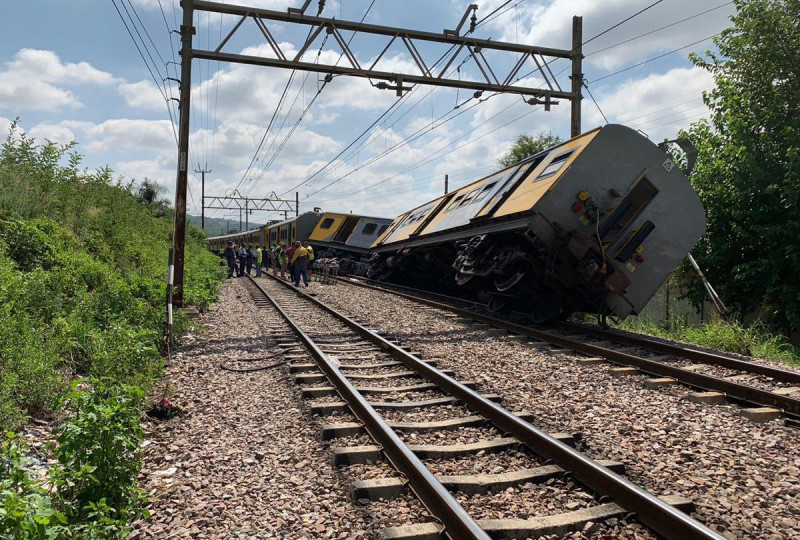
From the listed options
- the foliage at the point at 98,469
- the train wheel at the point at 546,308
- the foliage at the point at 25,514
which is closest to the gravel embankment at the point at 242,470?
the foliage at the point at 98,469

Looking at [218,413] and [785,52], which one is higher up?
[785,52]

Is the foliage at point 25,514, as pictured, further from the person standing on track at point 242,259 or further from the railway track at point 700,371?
the person standing on track at point 242,259

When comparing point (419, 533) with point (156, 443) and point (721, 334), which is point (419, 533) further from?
point (721, 334)

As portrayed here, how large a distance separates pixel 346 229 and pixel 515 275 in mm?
19287

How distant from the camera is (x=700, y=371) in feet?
20.8

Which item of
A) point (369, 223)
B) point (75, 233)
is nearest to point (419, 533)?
point (75, 233)

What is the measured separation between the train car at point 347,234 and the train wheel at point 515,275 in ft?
59.5

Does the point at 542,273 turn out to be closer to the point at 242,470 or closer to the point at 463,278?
the point at 463,278

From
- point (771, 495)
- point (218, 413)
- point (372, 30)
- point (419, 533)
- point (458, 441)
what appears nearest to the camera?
point (419, 533)

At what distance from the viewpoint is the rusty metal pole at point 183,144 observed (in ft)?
36.2

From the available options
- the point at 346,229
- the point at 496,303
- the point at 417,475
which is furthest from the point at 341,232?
the point at 417,475

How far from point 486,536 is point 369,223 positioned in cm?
2550

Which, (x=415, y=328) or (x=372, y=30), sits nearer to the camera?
(x=415, y=328)

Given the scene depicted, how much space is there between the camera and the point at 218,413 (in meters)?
5.11
